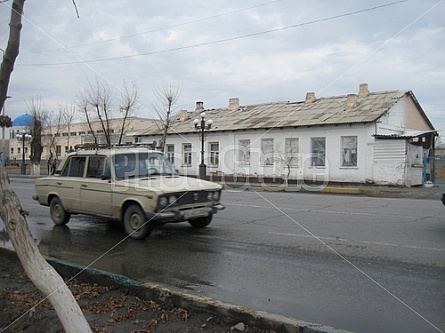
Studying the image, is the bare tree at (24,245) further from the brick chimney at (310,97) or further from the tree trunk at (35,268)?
the brick chimney at (310,97)

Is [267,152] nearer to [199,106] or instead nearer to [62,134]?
[199,106]

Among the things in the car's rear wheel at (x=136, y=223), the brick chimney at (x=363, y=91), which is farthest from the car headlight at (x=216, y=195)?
the brick chimney at (x=363, y=91)

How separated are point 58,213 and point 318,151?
20.5m

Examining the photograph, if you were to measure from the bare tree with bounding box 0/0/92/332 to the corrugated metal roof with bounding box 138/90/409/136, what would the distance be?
23.5 meters

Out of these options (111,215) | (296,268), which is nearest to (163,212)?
(111,215)

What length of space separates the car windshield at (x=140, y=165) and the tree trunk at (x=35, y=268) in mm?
5514

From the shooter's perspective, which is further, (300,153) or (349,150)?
(300,153)

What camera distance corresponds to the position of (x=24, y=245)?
11.3 feet

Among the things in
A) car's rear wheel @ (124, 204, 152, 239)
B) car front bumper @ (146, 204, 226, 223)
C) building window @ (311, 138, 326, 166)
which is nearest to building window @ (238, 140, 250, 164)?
building window @ (311, 138, 326, 166)

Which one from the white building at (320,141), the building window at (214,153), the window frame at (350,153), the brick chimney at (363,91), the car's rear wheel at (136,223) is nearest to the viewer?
the car's rear wheel at (136,223)

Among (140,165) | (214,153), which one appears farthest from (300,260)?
(214,153)

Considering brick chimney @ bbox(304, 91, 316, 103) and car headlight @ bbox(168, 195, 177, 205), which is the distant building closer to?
brick chimney @ bbox(304, 91, 316, 103)

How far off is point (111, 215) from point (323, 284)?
5.02m

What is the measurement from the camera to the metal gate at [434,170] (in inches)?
969
